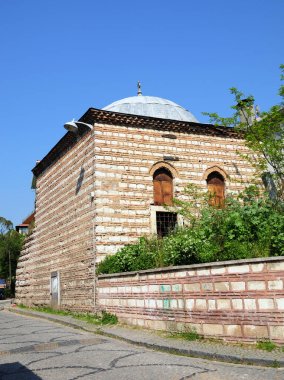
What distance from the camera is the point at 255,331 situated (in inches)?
259

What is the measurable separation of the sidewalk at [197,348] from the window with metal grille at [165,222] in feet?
15.1

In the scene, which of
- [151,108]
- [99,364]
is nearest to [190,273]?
[99,364]

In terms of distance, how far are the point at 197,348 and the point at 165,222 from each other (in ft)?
25.0

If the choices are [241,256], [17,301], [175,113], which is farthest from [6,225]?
[241,256]

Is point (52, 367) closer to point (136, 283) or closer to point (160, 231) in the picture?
point (136, 283)

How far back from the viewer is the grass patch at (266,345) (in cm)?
623

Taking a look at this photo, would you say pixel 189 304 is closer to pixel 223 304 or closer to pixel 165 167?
pixel 223 304

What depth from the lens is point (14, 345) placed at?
26.9ft

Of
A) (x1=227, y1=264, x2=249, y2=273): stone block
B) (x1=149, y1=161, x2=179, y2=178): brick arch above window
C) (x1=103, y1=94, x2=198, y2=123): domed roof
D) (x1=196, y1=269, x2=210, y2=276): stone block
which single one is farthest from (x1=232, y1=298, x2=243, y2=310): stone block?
→ (x1=103, y1=94, x2=198, y2=123): domed roof

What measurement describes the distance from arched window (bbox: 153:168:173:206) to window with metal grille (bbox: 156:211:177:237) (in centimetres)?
38

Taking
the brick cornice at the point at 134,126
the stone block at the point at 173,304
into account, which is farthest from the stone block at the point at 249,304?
the brick cornice at the point at 134,126

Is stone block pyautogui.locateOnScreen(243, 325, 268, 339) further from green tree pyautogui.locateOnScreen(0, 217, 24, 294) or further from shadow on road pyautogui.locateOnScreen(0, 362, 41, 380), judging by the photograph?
green tree pyautogui.locateOnScreen(0, 217, 24, 294)

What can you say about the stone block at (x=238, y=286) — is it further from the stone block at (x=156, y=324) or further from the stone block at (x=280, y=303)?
the stone block at (x=156, y=324)

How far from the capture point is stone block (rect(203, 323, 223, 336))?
7160 millimetres
